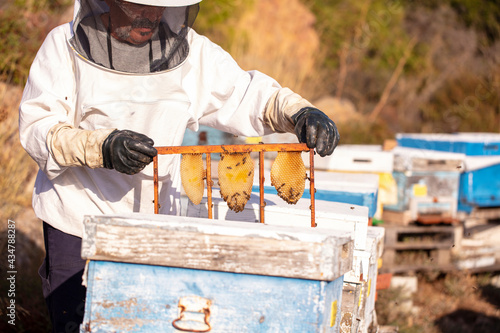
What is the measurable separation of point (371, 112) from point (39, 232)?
7.16 meters

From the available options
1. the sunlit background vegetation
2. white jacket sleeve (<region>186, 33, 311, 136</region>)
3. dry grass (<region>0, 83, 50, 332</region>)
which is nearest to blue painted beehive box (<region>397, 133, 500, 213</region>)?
the sunlit background vegetation

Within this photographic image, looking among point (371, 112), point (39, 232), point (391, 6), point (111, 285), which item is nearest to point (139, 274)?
point (111, 285)

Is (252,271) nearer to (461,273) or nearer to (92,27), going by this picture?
(92,27)

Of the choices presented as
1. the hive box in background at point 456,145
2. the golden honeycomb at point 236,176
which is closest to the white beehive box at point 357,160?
the hive box in background at point 456,145

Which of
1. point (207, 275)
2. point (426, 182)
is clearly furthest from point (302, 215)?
point (426, 182)

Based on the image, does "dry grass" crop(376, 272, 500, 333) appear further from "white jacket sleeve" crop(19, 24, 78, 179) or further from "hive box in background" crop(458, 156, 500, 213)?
"white jacket sleeve" crop(19, 24, 78, 179)

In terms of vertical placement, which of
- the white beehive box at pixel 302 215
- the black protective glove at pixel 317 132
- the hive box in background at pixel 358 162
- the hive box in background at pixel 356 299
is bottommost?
the hive box in background at pixel 356 299

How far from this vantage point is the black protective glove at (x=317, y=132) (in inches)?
68.4

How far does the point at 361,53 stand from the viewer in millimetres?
11508

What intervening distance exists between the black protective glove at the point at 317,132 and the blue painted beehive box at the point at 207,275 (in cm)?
41

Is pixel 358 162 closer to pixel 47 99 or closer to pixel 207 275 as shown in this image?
pixel 47 99

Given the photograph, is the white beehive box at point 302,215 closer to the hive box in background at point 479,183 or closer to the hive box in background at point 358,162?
the hive box in background at point 358,162

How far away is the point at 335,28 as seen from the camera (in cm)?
1133

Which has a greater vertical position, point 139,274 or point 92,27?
point 92,27
